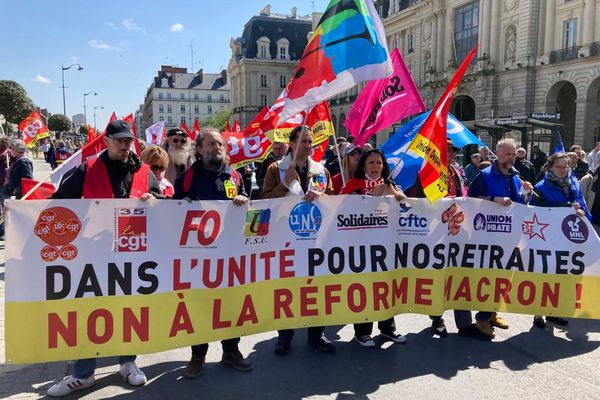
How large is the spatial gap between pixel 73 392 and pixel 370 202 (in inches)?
110

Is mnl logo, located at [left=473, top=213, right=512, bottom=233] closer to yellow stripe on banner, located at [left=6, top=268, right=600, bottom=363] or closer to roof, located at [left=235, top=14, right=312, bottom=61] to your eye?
yellow stripe on banner, located at [left=6, top=268, right=600, bottom=363]

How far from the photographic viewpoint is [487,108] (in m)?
41.7

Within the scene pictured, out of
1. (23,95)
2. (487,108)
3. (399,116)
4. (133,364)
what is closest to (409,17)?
(487,108)

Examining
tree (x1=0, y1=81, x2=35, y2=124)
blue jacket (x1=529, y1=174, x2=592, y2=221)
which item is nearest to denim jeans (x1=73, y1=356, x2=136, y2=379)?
blue jacket (x1=529, y1=174, x2=592, y2=221)

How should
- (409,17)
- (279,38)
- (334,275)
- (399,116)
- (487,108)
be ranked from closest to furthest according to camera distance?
(334,275) → (399,116) → (487,108) → (409,17) → (279,38)

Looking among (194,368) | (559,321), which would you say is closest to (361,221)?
(194,368)

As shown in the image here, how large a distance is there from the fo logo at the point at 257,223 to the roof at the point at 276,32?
3508 inches

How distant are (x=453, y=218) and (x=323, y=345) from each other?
167 cm

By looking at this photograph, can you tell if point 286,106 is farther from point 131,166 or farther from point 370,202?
point 131,166

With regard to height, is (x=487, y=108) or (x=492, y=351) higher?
(x=487, y=108)

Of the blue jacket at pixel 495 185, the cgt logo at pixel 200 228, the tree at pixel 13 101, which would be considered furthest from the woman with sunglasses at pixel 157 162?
the tree at pixel 13 101

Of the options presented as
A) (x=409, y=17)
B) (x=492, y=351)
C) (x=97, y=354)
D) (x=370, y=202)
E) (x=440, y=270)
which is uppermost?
(x=409, y=17)

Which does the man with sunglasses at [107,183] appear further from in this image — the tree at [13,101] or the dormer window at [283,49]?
the dormer window at [283,49]

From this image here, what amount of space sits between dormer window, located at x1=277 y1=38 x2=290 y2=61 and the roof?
2.16 ft
